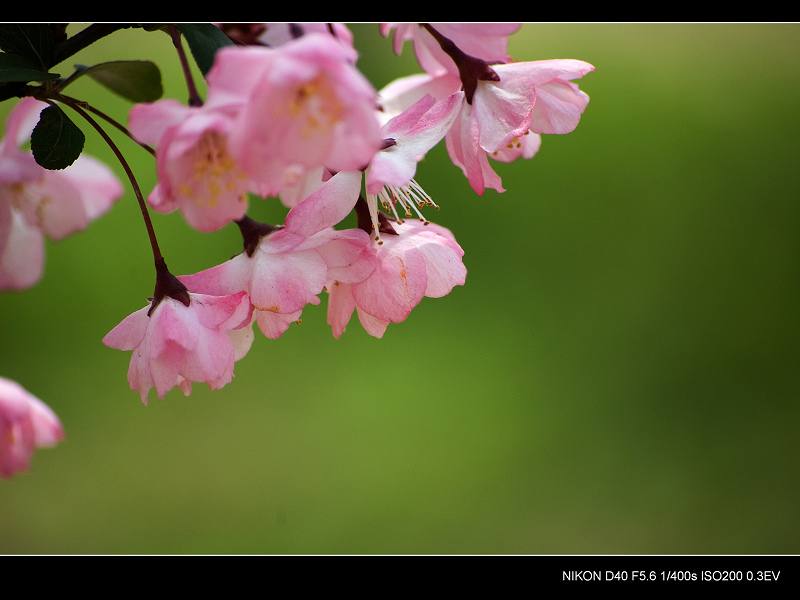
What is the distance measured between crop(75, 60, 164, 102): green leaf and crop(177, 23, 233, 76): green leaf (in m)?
0.10

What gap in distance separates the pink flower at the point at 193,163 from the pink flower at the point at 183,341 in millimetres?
99

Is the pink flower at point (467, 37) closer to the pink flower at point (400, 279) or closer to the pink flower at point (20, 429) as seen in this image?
the pink flower at point (400, 279)

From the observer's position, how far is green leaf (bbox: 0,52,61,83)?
390 millimetres

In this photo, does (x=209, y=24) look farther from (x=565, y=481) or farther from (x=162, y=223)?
(x=565, y=481)

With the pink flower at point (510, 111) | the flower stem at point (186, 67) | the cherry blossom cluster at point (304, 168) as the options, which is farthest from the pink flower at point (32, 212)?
the pink flower at point (510, 111)

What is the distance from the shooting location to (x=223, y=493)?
1.76 m

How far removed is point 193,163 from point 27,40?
0.20 metres

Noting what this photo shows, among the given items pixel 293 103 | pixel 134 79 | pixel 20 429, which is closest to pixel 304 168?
pixel 293 103

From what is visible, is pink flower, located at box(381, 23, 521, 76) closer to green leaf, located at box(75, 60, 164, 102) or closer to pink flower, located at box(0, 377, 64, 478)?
green leaf, located at box(75, 60, 164, 102)

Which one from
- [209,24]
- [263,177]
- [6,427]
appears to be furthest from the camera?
[6,427]

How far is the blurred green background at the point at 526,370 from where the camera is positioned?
1.72 metres

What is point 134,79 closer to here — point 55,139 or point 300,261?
point 55,139
